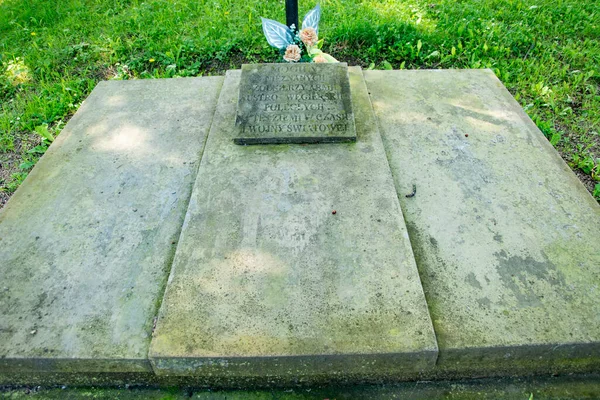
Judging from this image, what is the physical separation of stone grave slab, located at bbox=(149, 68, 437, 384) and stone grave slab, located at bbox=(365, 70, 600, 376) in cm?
15

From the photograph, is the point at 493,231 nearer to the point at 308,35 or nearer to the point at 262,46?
the point at 308,35

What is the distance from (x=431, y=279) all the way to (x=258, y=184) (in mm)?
977

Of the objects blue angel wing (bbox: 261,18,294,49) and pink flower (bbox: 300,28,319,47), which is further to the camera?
blue angel wing (bbox: 261,18,294,49)

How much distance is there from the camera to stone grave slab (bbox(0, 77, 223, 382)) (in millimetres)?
1778

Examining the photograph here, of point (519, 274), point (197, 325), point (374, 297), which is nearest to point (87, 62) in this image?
point (197, 325)

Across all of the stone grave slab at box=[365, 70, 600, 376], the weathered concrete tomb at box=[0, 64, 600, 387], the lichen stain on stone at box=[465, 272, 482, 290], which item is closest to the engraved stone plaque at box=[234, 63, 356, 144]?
the weathered concrete tomb at box=[0, 64, 600, 387]

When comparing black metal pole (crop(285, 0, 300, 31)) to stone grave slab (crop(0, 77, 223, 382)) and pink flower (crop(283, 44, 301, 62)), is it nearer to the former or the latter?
pink flower (crop(283, 44, 301, 62))

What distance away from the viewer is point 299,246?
205 centimetres

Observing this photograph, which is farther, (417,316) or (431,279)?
(431,279)

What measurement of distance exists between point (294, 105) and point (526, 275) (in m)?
1.56

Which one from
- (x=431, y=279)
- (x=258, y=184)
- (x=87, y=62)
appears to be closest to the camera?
(x=431, y=279)

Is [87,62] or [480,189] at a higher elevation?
[480,189]

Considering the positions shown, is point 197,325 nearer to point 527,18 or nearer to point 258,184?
point 258,184

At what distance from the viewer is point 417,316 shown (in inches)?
69.7
